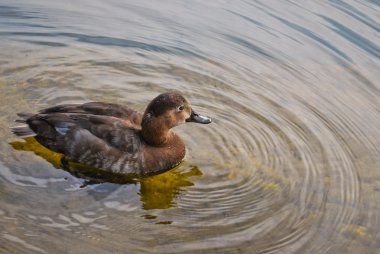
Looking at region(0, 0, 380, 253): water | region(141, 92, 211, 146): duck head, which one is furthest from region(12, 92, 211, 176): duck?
region(0, 0, 380, 253): water

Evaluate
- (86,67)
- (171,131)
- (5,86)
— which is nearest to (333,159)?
(171,131)

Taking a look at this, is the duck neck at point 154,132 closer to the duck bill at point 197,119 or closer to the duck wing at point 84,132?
the duck wing at point 84,132

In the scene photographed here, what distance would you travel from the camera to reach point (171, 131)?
816cm

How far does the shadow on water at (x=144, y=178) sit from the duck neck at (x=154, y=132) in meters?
0.40

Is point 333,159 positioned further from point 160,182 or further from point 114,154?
point 114,154

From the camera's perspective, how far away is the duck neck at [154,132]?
304 inches

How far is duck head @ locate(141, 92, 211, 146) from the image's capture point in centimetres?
771

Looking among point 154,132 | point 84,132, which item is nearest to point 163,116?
point 154,132

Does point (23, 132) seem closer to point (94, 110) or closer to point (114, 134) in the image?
point (94, 110)

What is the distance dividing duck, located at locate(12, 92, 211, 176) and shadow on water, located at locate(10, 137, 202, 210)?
71 mm

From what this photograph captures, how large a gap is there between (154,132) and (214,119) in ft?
4.13

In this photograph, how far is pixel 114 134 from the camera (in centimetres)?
756

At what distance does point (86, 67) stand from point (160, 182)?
285cm

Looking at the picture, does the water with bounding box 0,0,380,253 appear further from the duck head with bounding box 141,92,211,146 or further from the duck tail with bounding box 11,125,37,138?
the duck head with bounding box 141,92,211,146
